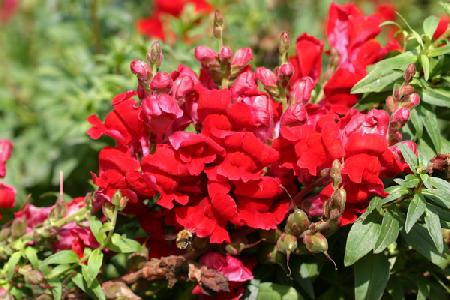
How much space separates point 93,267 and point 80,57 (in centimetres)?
130

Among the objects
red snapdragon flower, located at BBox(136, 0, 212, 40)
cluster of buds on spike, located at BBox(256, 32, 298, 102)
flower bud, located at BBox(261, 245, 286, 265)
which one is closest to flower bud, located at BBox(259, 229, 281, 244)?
flower bud, located at BBox(261, 245, 286, 265)

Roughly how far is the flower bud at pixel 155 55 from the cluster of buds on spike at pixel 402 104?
0.43 m

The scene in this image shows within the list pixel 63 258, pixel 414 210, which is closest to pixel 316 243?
pixel 414 210

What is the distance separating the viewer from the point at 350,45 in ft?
5.42

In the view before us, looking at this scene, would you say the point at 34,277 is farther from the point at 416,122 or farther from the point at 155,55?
the point at 416,122

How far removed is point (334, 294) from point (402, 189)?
305mm

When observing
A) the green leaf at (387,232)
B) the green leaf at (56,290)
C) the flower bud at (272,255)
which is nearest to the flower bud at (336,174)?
the green leaf at (387,232)

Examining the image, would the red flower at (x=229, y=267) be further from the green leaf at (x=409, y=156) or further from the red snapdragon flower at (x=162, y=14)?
the red snapdragon flower at (x=162, y=14)

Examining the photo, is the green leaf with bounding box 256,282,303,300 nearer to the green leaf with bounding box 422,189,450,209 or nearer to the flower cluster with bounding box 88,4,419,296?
the flower cluster with bounding box 88,4,419,296

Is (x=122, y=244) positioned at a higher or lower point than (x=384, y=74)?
lower

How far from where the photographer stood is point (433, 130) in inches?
58.6

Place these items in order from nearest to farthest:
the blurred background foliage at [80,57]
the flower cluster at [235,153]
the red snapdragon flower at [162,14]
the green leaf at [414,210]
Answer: the green leaf at [414,210]
the flower cluster at [235,153]
the blurred background foliage at [80,57]
the red snapdragon flower at [162,14]

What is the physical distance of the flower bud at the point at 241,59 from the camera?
1505mm

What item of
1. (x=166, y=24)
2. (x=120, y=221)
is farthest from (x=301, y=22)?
(x=120, y=221)
